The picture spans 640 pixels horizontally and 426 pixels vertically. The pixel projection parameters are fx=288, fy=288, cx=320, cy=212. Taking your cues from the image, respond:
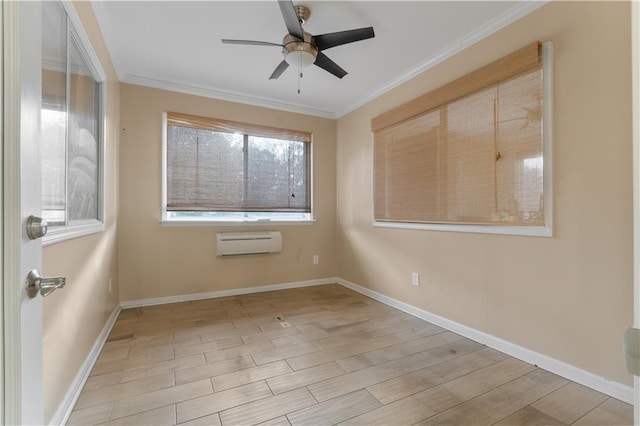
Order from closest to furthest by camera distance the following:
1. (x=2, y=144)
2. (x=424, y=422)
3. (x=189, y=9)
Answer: (x=2, y=144), (x=424, y=422), (x=189, y=9)

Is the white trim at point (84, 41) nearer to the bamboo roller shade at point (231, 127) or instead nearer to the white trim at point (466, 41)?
the bamboo roller shade at point (231, 127)

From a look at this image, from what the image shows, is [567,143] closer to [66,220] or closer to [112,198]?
[66,220]

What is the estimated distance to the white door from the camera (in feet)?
2.16

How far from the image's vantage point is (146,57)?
9.10 feet

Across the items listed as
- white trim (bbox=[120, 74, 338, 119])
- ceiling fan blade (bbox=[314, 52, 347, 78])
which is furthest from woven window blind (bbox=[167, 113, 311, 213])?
ceiling fan blade (bbox=[314, 52, 347, 78])

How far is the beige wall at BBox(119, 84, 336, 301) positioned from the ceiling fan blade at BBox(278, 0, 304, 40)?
1.83 metres

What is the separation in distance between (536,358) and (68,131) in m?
3.29

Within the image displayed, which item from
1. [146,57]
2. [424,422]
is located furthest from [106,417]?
[146,57]

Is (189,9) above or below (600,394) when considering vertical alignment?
above

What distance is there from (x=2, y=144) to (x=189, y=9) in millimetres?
2001

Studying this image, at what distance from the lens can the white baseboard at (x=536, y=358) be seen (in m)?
1.64

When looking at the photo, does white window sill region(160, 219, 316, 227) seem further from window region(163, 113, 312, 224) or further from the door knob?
the door knob

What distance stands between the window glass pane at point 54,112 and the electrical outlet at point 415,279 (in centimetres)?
281

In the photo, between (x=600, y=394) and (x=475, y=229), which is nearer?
(x=600, y=394)
